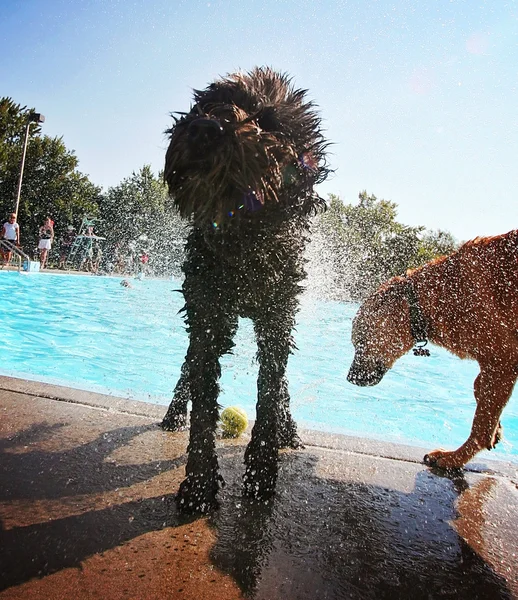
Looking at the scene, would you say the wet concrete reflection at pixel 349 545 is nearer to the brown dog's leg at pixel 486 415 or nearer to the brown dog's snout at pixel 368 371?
the brown dog's leg at pixel 486 415

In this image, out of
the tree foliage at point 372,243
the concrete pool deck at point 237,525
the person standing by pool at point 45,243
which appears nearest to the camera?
the concrete pool deck at point 237,525

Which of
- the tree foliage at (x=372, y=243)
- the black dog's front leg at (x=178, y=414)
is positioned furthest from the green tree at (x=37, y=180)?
the black dog's front leg at (x=178, y=414)

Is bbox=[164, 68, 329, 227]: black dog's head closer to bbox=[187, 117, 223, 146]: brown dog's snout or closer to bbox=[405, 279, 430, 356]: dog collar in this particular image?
bbox=[187, 117, 223, 146]: brown dog's snout

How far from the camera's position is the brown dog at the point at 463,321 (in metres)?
2.80

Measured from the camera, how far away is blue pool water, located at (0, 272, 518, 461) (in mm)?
4840

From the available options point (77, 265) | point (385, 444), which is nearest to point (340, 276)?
point (77, 265)

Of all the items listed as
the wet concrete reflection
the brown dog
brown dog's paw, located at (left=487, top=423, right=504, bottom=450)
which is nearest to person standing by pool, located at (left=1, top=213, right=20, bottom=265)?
the brown dog

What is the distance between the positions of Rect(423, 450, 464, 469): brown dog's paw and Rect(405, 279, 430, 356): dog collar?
0.78 m

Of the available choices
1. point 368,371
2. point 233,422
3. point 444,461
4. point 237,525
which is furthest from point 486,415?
point 237,525

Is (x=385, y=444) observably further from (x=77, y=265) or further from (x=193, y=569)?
(x=77, y=265)

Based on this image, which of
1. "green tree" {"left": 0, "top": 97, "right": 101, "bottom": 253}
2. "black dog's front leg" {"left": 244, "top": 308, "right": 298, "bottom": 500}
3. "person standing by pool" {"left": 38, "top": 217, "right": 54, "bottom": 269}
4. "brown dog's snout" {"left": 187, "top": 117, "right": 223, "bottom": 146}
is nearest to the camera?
"brown dog's snout" {"left": 187, "top": 117, "right": 223, "bottom": 146}

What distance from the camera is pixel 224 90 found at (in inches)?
89.9

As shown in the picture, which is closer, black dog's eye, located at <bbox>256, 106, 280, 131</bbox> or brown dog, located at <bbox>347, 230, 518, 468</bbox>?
black dog's eye, located at <bbox>256, 106, 280, 131</bbox>

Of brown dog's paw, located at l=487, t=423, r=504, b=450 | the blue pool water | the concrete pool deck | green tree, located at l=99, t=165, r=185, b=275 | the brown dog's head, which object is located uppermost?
green tree, located at l=99, t=165, r=185, b=275
